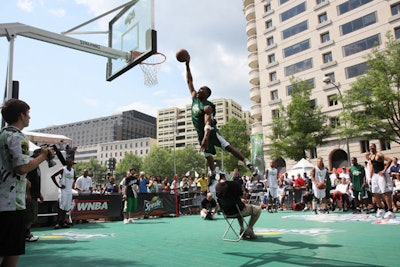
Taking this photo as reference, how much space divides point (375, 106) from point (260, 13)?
26.9 m

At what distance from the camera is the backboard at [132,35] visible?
9570 millimetres

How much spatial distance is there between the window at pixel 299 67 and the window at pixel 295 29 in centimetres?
441

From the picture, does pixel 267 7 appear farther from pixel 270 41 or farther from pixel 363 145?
pixel 363 145

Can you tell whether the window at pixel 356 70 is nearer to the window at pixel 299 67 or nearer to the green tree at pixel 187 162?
the window at pixel 299 67

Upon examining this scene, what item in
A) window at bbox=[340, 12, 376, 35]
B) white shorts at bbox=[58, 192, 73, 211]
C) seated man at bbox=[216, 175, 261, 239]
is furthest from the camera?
window at bbox=[340, 12, 376, 35]

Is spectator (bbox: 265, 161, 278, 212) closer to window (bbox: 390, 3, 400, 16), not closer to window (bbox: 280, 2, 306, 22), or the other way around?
window (bbox: 390, 3, 400, 16)

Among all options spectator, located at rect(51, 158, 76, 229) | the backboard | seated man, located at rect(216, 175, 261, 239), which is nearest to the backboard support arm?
the backboard

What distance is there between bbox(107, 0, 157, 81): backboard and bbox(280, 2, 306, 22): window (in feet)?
116

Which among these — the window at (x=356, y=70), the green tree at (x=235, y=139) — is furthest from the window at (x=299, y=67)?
the green tree at (x=235, y=139)

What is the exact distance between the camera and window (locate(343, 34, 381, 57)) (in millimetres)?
32750

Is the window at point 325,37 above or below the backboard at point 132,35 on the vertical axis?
above

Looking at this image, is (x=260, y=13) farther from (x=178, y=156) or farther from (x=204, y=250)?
(x=178, y=156)

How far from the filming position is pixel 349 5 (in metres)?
35.5

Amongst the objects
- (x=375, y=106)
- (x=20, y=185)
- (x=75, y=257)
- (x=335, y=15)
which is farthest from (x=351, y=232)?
(x=335, y=15)
